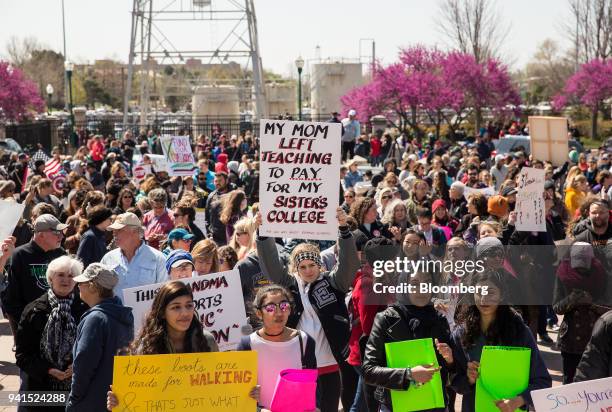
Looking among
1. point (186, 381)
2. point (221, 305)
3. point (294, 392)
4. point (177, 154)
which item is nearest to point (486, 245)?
point (221, 305)

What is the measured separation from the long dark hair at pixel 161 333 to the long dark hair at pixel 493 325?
169 cm

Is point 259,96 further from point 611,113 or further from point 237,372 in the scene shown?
point 237,372

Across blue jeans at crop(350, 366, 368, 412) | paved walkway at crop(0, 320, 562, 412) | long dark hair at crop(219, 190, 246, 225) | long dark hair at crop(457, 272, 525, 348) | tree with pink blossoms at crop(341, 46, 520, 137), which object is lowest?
paved walkway at crop(0, 320, 562, 412)

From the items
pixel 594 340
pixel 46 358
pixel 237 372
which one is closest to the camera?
pixel 237 372

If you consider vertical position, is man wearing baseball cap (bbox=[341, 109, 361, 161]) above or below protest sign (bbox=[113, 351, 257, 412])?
above

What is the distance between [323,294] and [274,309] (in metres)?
1.30

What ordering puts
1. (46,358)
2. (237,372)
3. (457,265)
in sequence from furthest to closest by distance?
(457,265) → (46,358) → (237,372)

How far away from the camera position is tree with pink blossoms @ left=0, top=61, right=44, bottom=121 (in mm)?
44344

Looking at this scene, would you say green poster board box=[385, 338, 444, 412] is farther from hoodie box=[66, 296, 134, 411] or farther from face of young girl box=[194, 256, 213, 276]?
face of young girl box=[194, 256, 213, 276]

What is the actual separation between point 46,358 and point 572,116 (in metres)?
48.4

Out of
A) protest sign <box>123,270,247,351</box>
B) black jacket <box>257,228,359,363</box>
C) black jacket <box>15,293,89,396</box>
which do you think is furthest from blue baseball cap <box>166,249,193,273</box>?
black jacket <box>15,293,89,396</box>

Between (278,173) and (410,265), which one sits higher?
(278,173)

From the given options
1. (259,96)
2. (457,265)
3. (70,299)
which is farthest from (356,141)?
(70,299)

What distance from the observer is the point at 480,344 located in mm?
5789
